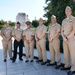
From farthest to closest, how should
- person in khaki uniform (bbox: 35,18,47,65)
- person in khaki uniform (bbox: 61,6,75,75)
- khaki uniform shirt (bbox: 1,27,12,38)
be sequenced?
1. khaki uniform shirt (bbox: 1,27,12,38)
2. person in khaki uniform (bbox: 35,18,47,65)
3. person in khaki uniform (bbox: 61,6,75,75)

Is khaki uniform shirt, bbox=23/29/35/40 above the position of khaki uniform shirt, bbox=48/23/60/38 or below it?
below

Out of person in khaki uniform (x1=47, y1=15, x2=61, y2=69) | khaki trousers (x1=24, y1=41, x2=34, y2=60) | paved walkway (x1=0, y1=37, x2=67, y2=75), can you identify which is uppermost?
person in khaki uniform (x1=47, y1=15, x2=61, y2=69)

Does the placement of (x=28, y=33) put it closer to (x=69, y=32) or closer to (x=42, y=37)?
(x=42, y=37)

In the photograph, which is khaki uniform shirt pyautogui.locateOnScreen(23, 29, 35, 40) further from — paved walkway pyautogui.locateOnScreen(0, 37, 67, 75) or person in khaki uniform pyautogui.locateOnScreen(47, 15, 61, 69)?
person in khaki uniform pyautogui.locateOnScreen(47, 15, 61, 69)

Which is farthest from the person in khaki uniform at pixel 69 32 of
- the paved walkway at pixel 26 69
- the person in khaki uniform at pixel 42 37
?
the person in khaki uniform at pixel 42 37

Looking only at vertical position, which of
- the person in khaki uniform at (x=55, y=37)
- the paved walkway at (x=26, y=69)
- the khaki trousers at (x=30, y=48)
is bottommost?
the paved walkway at (x=26, y=69)

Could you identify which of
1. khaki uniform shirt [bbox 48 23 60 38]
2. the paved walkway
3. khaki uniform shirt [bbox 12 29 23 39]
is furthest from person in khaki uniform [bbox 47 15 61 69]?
khaki uniform shirt [bbox 12 29 23 39]

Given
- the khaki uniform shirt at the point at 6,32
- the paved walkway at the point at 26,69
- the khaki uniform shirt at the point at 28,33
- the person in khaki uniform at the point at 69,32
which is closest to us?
the person in khaki uniform at the point at 69,32

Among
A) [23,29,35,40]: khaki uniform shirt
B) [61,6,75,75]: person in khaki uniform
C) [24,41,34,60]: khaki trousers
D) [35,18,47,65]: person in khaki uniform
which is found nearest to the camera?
[61,6,75,75]: person in khaki uniform

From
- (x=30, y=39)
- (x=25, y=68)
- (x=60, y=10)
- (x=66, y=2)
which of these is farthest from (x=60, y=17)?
(x=25, y=68)

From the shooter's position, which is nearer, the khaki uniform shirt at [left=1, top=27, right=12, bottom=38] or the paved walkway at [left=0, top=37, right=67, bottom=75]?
the paved walkway at [left=0, top=37, right=67, bottom=75]

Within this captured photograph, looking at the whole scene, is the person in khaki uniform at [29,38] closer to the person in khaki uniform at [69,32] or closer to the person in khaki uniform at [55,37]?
the person in khaki uniform at [55,37]

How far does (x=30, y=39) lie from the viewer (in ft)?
27.0

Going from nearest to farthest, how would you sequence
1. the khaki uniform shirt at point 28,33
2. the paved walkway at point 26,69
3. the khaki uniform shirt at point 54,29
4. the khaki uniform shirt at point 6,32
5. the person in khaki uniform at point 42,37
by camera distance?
the paved walkway at point 26,69
the khaki uniform shirt at point 54,29
the person in khaki uniform at point 42,37
the khaki uniform shirt at point 28,33
the khaki uniform shirt at point 6,32
